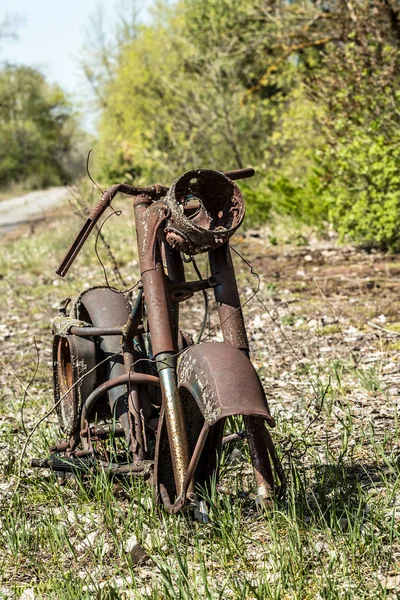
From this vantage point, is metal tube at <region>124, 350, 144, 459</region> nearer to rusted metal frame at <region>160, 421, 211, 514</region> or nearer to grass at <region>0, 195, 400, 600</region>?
grass at <region>0, 195, 400, 600</region>

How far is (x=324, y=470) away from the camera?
320 cm

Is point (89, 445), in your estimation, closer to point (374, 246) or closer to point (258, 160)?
point (374, 246)

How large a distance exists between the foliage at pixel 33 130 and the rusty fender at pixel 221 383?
2100 inches

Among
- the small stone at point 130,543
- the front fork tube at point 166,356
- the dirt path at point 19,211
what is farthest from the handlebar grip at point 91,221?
the dirt path at point 19,211

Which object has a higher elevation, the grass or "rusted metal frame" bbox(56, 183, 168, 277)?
"rusted metal frame" bbox(56, 183, 168, 277)

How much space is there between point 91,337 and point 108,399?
32 cm

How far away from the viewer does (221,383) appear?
2.56 meters

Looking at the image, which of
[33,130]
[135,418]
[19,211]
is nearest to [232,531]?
[135,418]

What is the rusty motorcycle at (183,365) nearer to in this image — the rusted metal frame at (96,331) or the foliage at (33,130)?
the rusted metal frame at (96,331)

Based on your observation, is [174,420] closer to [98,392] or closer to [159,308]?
[159,308]

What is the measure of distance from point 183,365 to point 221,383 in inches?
10.1

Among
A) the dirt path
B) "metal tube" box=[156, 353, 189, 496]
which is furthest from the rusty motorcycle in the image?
the dirt path

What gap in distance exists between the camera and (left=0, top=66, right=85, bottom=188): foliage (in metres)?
59.7

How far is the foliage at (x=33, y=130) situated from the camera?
59688 mm
